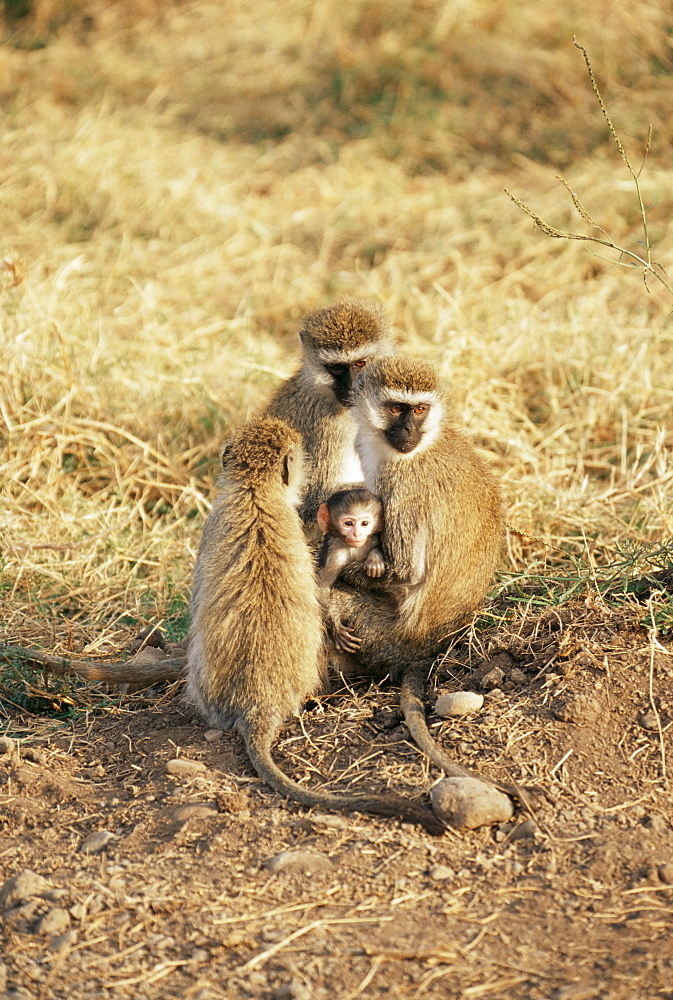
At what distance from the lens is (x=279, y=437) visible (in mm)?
4465

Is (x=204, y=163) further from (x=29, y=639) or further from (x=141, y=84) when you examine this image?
(x=29, y=639)

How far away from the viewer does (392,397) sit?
4.49 meters

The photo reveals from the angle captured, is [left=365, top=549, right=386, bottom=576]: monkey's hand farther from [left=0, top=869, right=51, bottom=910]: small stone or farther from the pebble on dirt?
[left=0, top=869, right=51, bottom=910]: small stone

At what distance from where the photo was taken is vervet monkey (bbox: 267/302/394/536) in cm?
522

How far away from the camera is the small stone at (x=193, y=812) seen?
3621mm

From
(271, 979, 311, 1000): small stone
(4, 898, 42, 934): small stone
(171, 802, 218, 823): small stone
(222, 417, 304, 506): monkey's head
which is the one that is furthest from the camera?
(222, 417, 304, 506): monkey's head

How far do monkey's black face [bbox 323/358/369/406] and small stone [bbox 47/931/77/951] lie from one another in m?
2.80

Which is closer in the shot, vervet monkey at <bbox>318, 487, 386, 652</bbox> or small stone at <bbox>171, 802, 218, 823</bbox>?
small stone at <bbox>171, 802, 218, 823</bbox>

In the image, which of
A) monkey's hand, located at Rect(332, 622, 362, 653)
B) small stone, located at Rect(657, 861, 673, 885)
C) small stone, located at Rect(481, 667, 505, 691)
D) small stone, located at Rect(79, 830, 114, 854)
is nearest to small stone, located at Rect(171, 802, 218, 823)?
small stone, located at Rect(79, 830, 114, 854)

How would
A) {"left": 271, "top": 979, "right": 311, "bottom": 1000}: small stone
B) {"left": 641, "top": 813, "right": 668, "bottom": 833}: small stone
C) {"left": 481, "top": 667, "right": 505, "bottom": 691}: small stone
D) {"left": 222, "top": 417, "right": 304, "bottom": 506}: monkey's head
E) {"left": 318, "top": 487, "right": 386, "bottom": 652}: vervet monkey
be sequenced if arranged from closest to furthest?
{"left": 271, "top": 979, "right": 311, "bottom": 1000}: small stone, {"left": 641, "top": 813, "right": 668, "bottom": 833}: small stone, {"left": 481, "top": 667, "right": 505, "bottom": 691}: small stone, {"left": 222, "top": 417, "right": 304, "bottom": 506}: monkey's head, {"left": 318, "top": 487, "right": 386, "bottom": 652}: vervet monkey

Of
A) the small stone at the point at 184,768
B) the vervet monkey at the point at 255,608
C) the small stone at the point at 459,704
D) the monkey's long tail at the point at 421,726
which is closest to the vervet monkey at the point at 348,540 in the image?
the vervet monkey at the point at 255,608

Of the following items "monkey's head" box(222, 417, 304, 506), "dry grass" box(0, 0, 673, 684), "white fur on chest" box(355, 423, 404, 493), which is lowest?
"dry grass" box(0, 0, 673, 684)

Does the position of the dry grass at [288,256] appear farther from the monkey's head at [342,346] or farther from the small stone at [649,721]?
the monkey's head at [342,346]

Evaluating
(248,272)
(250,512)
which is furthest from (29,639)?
(248,272)
